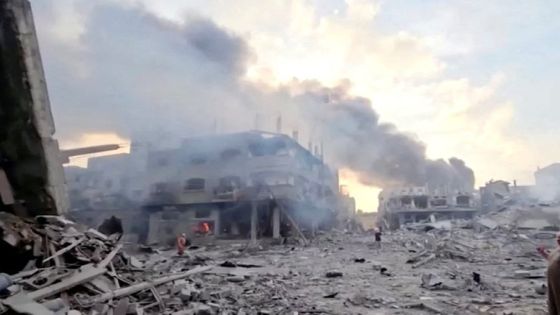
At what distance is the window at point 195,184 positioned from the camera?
3212cm

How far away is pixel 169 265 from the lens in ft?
45.7

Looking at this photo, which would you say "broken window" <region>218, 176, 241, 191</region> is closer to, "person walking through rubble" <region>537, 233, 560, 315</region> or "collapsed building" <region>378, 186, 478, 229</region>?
"collapsed building" <region>378, 186, 478, 229</region>

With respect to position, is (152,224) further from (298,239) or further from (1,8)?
(1,8)

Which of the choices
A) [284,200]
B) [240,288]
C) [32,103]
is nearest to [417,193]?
[284,200]

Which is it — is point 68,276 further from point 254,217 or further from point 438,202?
point 438,202

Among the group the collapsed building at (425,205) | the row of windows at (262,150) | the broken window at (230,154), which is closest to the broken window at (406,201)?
the collapsed building at (425,205)

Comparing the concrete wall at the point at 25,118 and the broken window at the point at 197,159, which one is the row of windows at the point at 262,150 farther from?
the concrete wall at the point at 25,118

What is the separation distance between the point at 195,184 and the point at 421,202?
28094 mm

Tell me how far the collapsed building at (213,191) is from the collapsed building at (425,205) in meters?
17.8

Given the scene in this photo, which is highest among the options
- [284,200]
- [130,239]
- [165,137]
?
[165,137]

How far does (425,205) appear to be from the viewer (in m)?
49.4

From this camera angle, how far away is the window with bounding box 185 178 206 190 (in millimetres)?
32125

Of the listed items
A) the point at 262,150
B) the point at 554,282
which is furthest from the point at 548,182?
the point at 554,282

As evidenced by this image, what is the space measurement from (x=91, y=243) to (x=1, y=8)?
13.1ft
